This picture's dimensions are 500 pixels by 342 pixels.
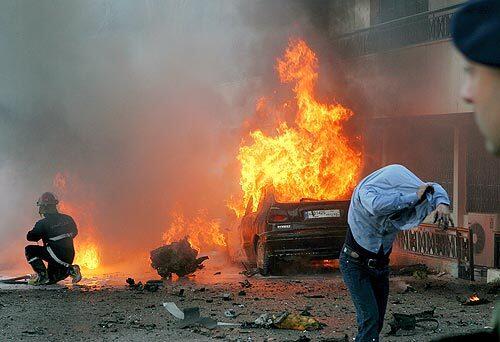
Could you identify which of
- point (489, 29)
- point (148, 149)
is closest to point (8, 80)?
point (148, 149)

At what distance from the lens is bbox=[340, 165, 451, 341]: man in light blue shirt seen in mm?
5504

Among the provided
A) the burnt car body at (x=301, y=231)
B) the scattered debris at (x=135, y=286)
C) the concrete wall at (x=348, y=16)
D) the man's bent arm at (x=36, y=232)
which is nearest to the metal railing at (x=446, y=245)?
the burnt car body at (x=301, y=231)

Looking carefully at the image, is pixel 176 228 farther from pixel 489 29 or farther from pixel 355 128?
pixel 489 29

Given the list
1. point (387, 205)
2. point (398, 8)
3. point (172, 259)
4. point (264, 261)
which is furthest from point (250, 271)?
point (387, 205)

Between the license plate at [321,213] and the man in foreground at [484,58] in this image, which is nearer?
the man in foreground at [484,58]

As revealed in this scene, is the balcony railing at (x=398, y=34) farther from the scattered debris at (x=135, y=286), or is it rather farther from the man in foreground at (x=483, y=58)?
the man in foreground at (x=483, y=58)

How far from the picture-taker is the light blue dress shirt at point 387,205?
5508mm

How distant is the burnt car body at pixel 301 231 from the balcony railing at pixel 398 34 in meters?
4.35

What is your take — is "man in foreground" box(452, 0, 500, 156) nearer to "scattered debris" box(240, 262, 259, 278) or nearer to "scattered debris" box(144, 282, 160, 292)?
"scattered debris" box(144, 282, 160, 292)

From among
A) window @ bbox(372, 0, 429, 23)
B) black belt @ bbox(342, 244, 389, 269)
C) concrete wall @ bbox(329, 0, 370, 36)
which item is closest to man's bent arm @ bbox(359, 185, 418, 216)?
black belt @ bbox(342, 244, 389, 269)

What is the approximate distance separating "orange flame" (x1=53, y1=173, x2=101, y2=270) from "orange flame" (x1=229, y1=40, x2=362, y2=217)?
3247 mm

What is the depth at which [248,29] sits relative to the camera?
70.8 feet

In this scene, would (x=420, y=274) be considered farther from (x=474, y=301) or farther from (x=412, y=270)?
(x=474, y=301)

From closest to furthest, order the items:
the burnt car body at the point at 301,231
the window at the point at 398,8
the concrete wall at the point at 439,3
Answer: the burnt car body at the point at 301,231 → the concrete wall at the point at 439,3 → the window at the point at 398,8
